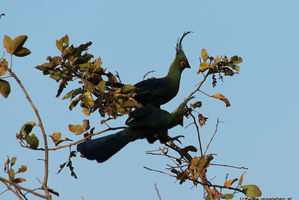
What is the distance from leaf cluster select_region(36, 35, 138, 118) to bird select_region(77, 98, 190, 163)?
206 millimetres

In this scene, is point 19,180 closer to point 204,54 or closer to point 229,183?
point 229,183

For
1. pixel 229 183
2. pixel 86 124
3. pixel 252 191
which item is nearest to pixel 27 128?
pixel 86 124

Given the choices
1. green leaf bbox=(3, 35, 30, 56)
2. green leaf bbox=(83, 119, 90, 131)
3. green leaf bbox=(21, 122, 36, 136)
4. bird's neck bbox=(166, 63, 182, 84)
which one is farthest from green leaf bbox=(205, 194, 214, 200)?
green leaf bbox=(3, 35, 30, 56)

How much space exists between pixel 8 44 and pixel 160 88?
5.00 ft

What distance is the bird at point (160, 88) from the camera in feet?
12.6

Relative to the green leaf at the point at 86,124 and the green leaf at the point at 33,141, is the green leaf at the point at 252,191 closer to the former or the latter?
the green leaf at the point at 86,124

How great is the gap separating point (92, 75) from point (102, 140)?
58 centimetres

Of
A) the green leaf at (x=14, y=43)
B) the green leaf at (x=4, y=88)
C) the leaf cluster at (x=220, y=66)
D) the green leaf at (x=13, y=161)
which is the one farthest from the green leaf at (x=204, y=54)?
the green leaf at (x=13, y=161)

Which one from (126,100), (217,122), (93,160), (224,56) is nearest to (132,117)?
(126,100)

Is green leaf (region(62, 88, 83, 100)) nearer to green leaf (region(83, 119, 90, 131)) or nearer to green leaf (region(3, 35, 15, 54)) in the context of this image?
green leaf (region(83, 119, 90, 131))

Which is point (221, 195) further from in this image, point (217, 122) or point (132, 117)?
point (132, 117)

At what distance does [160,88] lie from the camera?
3.89m

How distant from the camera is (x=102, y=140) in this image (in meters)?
3.57

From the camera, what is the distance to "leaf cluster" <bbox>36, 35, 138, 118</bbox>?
324cm
